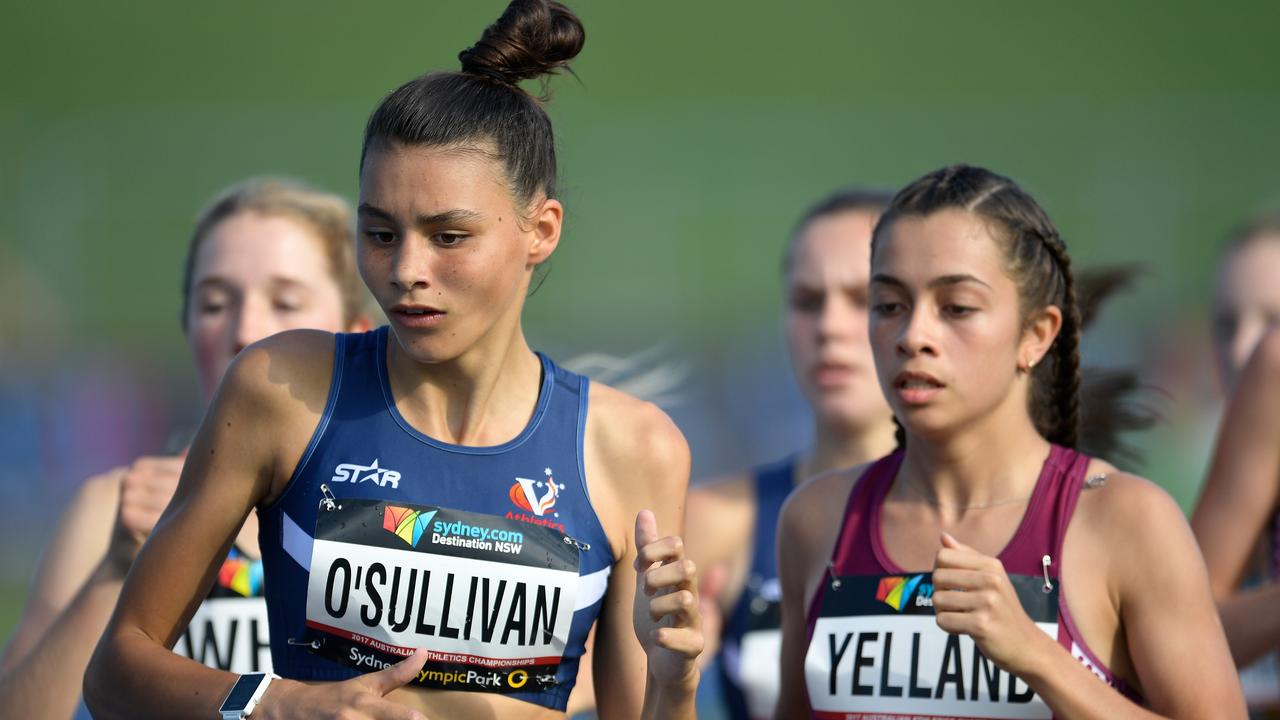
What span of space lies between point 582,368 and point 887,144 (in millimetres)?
10555

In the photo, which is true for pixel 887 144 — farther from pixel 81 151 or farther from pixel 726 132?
pixel 81 151

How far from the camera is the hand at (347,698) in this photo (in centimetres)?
231

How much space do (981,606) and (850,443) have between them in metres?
1.82

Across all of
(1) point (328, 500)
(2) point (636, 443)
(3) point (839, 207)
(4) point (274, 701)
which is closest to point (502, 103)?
(2) point (636, 443)

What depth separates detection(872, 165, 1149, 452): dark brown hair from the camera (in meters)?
2.92

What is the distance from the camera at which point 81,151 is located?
13188 millimetres

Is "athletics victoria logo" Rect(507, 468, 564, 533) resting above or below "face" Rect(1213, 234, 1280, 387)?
below

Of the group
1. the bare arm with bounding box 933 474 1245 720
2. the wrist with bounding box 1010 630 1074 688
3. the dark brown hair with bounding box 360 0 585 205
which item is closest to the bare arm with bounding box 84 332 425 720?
the dark brown hair with bounding box 360 0 585 205

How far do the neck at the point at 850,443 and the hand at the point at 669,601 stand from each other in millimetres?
1814

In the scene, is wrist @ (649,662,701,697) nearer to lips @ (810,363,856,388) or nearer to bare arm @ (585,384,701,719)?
bare arm @ (585,384,701,719)

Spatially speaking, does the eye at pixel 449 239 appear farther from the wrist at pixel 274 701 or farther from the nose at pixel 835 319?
the nose at pixel 835 319

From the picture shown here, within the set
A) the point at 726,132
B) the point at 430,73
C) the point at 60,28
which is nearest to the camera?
the point at 430,73

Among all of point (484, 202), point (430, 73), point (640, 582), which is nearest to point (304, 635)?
point (640, 582)

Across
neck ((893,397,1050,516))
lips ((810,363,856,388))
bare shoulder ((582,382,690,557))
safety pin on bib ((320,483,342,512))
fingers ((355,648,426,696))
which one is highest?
lips ((810,363,856,388))
